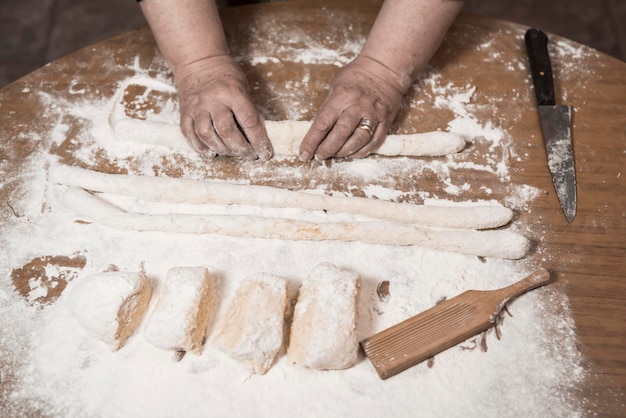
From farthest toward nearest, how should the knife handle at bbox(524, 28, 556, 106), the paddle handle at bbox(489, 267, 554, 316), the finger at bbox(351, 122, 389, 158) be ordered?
1. the knife handle at bbox(524, 28, 556, 106)
2. the finger at bbox(351, 122, 389, 158)
3. the paddle handle at bbox(489, 267, 554, 316)

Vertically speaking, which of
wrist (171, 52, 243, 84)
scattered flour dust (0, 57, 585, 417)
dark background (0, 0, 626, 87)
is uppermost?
wrist (171, 52, 243, 84)

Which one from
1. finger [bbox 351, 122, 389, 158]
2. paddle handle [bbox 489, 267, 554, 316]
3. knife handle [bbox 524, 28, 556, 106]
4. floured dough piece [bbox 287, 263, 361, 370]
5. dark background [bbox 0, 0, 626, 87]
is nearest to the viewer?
floured dough piece [bbox 287, 263, 361, 370]

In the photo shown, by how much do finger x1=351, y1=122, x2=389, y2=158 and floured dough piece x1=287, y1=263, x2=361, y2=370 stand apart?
46 centimetres

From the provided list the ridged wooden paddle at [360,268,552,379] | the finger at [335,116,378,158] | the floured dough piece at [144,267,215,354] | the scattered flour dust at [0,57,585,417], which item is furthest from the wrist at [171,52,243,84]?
the ridged wooden paddle at [360,268,552,379]

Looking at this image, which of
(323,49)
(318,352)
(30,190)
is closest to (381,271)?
(318,352)

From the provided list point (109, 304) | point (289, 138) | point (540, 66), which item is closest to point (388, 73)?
point (289, 138)

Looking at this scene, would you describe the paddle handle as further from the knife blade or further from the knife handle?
the knife handle

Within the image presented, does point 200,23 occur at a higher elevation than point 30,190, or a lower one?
higher

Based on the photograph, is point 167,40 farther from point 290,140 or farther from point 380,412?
point 380,412

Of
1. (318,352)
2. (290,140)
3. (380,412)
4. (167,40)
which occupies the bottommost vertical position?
(380,412)

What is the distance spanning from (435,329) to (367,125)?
24.6 inches

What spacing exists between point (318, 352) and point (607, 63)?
1458 millimetres

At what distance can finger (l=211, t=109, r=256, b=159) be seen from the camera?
5.31 feet

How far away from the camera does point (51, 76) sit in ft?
6.13
